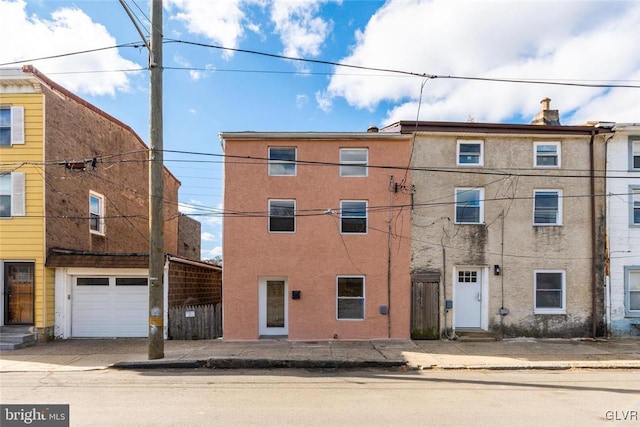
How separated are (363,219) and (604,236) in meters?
8.27

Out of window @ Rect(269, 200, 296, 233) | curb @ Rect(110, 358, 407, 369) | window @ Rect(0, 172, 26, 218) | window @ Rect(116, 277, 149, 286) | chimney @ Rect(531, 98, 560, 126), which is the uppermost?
chimney @ Rect(531, 98, 560, 126)

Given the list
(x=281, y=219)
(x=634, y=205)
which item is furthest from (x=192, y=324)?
(x=634, y=205)

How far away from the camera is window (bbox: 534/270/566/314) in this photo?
12578mm

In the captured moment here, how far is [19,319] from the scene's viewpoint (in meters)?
12.1

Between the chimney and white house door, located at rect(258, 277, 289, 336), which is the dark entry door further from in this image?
the chimney

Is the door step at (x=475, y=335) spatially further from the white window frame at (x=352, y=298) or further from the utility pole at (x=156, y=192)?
the utility pole at (x=156, y=192)

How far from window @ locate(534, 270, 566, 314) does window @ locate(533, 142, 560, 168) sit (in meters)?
3.69

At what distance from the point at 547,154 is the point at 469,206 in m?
3.30

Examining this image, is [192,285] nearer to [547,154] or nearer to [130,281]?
[130,281]

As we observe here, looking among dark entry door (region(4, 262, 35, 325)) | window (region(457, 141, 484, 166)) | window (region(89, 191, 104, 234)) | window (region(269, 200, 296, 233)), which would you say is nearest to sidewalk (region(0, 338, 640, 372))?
dark entry door (region(4, 262, 35, 325))

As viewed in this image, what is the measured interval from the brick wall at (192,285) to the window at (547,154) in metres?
13.2

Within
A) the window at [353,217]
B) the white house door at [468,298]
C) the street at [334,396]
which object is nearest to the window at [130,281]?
the street at [334,396]

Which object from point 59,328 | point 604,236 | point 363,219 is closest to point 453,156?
point 363,219

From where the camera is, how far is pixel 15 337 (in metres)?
11.2
